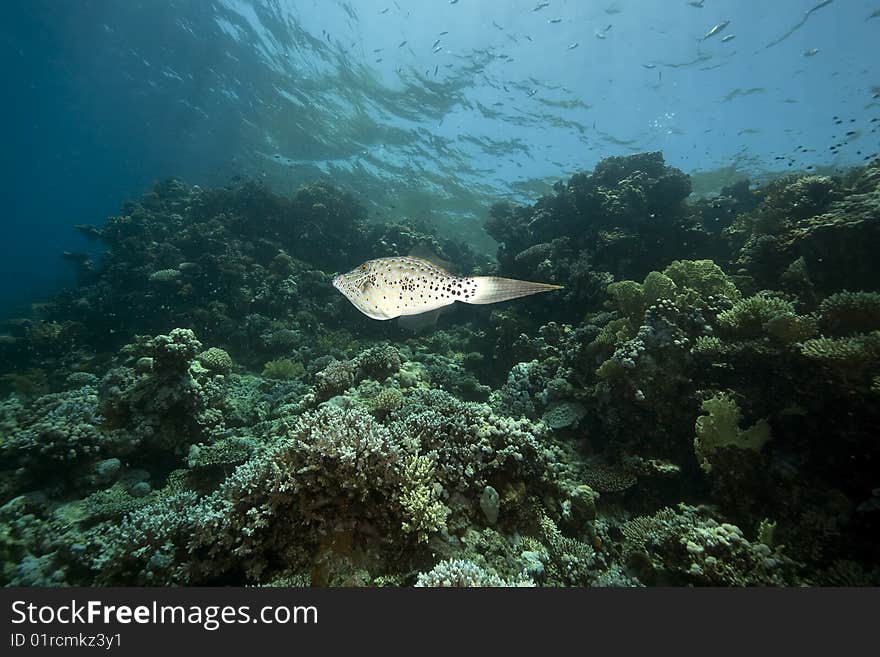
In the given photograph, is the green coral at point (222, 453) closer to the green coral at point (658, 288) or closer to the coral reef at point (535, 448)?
the coral reef at point (535, 448)

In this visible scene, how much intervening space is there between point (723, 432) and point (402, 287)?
16.5ft

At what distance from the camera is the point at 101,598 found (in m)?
2.73

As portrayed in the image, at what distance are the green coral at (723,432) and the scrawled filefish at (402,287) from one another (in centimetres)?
376

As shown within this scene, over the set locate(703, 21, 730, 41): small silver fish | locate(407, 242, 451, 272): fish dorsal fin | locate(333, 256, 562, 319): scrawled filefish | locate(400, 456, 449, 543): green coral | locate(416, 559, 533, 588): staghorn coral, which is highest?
locate(703, 21, 730, 41): small silver fish

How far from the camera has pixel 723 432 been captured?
4.66 meters

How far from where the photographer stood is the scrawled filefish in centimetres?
301

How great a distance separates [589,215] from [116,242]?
25.9 metres

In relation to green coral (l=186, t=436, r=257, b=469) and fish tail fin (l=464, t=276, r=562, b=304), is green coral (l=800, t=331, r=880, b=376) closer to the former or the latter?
fish tail fin (l=464, t=276, r=562, b=304)

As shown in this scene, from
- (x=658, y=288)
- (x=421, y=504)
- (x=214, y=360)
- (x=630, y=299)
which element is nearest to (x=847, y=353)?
(x=658, y=288)

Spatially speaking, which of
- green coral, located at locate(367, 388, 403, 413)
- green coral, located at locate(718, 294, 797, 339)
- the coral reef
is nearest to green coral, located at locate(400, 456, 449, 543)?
the coral reef

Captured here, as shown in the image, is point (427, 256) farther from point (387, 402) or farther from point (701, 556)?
point (701, 556)

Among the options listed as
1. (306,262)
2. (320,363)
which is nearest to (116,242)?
(306,262)

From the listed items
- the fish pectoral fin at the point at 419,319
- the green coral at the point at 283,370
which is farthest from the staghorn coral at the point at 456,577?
the green coral at the point at 283,370

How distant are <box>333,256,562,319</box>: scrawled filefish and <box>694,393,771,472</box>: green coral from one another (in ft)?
12.3
